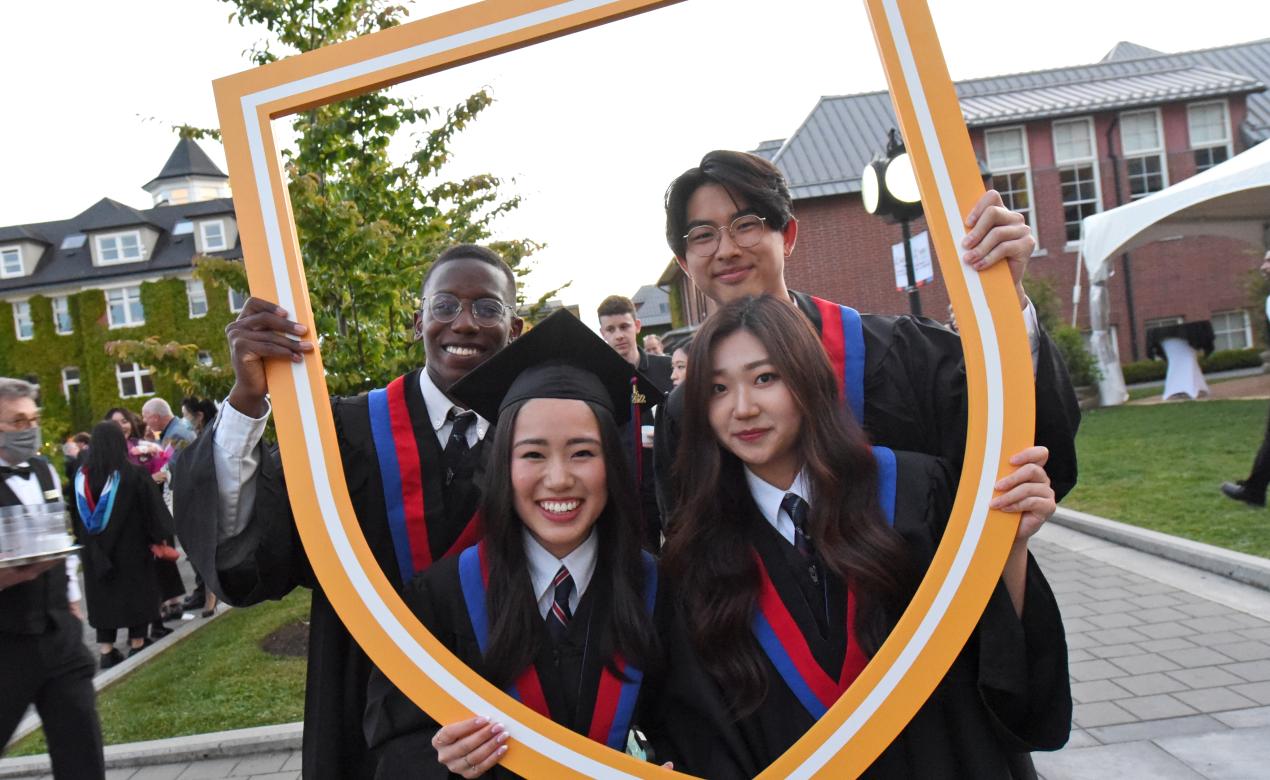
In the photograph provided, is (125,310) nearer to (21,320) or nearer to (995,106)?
(21,320)

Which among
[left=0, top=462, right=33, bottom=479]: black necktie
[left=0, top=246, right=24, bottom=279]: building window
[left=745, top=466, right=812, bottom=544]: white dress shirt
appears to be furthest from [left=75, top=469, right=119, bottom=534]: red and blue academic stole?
[left=0, top=246, right=24, bottom=279]: building window

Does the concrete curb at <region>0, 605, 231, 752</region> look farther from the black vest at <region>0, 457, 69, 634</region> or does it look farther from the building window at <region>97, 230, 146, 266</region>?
the building window at <region>97, 230, 146, 266</region>

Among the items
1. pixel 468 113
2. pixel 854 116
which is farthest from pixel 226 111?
pixel 468 113

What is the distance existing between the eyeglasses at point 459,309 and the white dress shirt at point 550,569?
655 mm

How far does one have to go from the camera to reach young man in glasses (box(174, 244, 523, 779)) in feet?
6.57

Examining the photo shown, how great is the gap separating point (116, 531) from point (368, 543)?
592cm

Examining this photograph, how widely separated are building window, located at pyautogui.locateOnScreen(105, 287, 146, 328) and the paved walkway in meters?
38.1

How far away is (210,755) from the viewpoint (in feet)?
16.0

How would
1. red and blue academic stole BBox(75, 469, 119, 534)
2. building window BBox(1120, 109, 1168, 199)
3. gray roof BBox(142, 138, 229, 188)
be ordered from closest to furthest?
1. red and blue academic stole BBox(75, 469, 119, 534)
2. building window BBox(1120, 109, 1168, 199)
3. gray roof BBox(142, 138, 229, 188)

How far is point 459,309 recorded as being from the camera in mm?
2352

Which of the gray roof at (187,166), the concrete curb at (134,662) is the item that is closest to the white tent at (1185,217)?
the concrete curb at (134,662)

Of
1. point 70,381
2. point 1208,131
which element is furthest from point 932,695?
point 70,381

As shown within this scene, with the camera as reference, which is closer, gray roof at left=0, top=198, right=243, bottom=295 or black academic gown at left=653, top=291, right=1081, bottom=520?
black academic gown at left=653, top=291, right=1081, bottom=520

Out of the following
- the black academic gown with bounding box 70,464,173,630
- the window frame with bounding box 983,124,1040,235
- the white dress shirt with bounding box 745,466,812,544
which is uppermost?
the window frame with bounding box 983,124,1040,235
